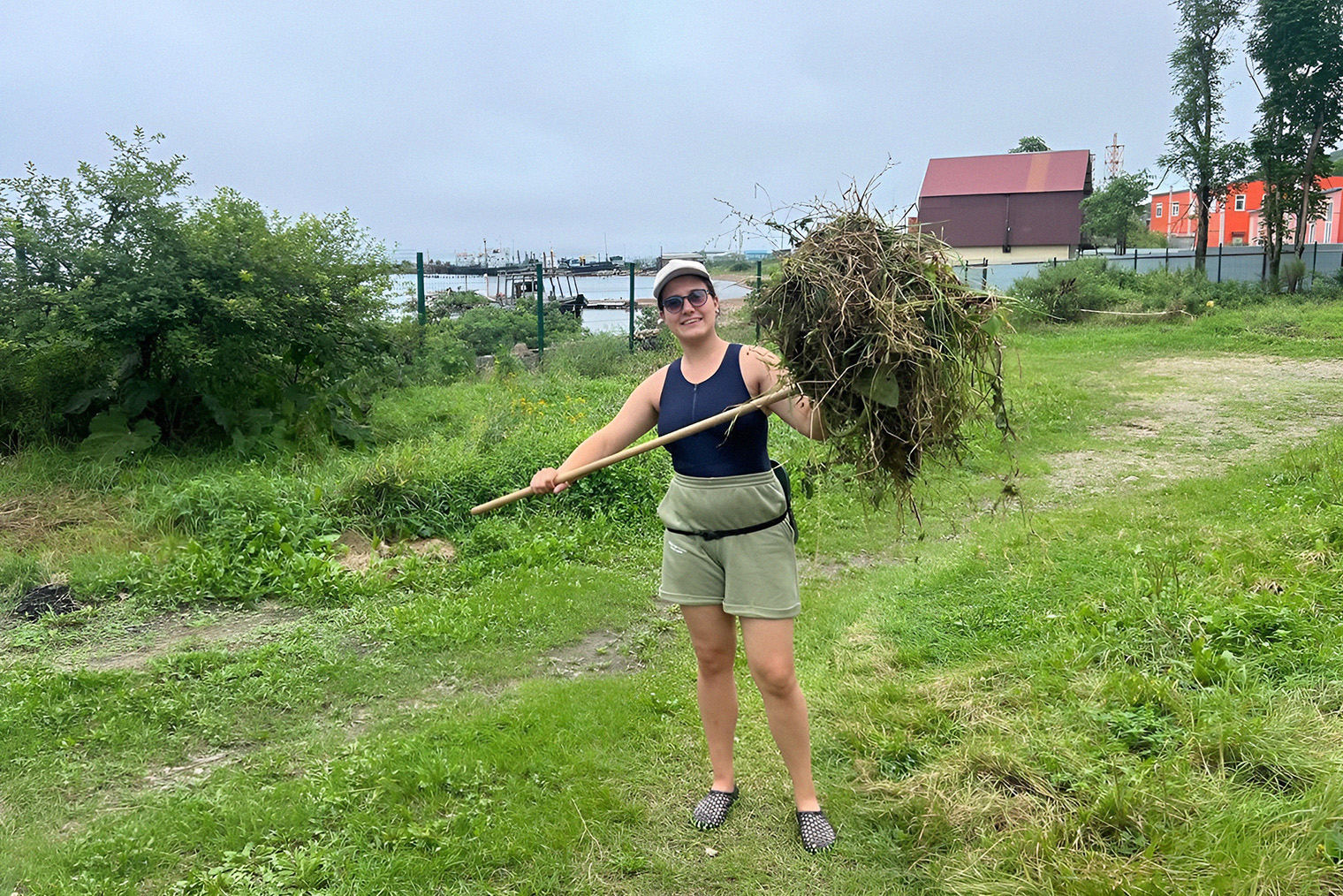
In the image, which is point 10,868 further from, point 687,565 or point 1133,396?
point 1133,396

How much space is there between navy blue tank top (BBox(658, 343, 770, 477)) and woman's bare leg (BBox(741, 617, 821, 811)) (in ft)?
1.66

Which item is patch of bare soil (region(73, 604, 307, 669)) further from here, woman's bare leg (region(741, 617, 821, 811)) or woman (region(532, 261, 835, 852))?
woman's bare leg (region(741, 617, 821, 811))

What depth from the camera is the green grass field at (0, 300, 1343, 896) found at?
3.08 meters

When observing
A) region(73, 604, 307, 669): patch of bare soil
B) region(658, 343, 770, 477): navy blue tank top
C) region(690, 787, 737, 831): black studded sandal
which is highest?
region(658, 343, 770, 477): navy blue tank top

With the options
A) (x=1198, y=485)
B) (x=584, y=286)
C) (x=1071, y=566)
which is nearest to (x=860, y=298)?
(x=1071, y=566)

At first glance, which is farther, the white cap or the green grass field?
the white cap

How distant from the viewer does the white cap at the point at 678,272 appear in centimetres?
318

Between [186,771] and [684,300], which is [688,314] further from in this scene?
[186,771]

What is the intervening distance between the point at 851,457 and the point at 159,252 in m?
6.56

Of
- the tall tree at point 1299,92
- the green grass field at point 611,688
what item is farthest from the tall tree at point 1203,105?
the green grass field at point 611,688

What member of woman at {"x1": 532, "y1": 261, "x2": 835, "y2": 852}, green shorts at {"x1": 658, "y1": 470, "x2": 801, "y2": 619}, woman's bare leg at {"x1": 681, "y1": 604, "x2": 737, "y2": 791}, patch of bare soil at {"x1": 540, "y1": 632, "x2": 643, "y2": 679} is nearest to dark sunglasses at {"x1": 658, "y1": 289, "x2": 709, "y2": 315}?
woman at {"x1": 532, "y1": 261, "x2": 835, "y2": 852}

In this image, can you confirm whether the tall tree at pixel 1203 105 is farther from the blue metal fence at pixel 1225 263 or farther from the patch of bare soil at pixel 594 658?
the patch of bare soil at pixel 594 658

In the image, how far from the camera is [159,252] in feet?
24.5

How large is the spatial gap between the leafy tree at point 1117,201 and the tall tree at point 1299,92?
30.1 ft
